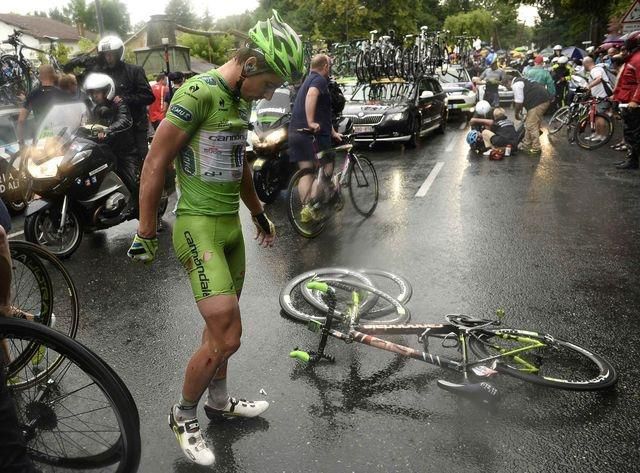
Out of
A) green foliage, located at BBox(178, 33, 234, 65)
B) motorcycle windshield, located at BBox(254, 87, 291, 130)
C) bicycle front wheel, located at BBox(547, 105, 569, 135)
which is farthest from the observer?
green foliage, located at BBox(178, 33, 234, 65)

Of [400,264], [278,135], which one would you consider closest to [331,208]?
[400,264]

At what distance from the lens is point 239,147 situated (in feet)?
9.50

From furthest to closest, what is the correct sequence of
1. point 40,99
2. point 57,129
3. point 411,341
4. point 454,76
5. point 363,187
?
point 454,76 < point 40,99 < point 363,187 < point 57,129 < point 411,341

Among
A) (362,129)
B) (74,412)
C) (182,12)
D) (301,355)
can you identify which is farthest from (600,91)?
(182,12)

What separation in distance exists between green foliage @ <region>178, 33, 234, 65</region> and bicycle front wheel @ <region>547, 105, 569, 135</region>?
3694 cm

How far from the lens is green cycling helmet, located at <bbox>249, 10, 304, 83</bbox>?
8.66 feet

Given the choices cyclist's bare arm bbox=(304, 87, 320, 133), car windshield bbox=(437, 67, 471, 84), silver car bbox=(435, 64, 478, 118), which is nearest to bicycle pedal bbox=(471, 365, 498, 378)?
cyclist's bare arm bbox=(304, 87, 320, 133)

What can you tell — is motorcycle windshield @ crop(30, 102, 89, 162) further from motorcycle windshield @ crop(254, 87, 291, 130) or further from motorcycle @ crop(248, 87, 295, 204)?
motorcycle windshield @ crop(254, 87, 291, 130)

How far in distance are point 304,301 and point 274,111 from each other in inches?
233

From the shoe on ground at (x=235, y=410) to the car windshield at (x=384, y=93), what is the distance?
38.8 ft

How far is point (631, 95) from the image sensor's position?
9.79 meters

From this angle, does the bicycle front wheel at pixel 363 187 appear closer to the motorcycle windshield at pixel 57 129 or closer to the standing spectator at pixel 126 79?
the standing spectator at pixel 126 79

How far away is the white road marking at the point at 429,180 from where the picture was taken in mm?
9117

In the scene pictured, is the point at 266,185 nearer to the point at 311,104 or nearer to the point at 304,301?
the point at 311,104
